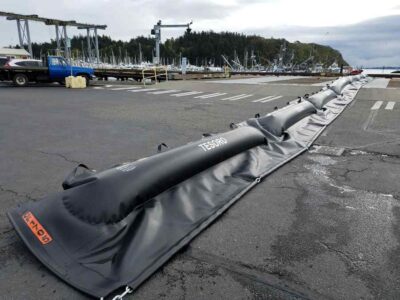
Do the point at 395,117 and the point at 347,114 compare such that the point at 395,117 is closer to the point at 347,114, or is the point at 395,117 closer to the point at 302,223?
the point at 347,114

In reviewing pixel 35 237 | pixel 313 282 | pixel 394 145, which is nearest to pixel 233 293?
pixel 313 282

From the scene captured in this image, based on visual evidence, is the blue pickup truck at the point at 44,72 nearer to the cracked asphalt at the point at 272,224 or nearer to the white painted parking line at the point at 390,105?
the cracked asphalt at the point at 272,224

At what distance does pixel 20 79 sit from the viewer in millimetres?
20109

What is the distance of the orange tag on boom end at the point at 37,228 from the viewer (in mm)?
2738

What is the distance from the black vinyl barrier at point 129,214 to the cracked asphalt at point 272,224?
0.12 metres

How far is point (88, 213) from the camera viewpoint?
2908mm

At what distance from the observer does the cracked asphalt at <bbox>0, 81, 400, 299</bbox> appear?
2365 mm

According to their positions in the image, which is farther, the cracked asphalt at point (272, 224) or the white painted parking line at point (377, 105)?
the white painted parking line at point (377, 105)

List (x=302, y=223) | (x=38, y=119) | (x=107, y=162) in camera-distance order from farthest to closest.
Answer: (x=38, y=119), (x=107, y=162), (x=302, y=223)

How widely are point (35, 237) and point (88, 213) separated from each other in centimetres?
49

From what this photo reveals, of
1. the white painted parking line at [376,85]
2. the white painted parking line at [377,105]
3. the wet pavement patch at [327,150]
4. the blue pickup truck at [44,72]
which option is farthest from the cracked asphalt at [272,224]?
the white painted parking line at [376,85]

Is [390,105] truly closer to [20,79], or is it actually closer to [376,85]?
[376,85]

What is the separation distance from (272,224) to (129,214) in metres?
1.50

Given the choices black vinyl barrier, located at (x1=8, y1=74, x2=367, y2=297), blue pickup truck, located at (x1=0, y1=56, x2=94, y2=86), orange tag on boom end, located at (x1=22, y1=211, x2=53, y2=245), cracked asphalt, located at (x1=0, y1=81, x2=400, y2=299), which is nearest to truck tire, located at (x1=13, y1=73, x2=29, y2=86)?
blue pickup truck, located at (x1=0, y1=56, x2=94, y2=86)
